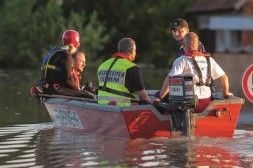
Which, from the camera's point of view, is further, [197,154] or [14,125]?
[14,125]

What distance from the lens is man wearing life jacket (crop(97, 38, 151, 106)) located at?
14.1 metres

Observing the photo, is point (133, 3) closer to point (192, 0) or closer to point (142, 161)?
point (192, 0)

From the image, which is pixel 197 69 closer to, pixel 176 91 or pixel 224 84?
pixel 224 84

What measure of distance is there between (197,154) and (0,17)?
44520 mm

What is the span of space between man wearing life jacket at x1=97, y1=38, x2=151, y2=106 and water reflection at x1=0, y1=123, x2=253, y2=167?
0.69 m

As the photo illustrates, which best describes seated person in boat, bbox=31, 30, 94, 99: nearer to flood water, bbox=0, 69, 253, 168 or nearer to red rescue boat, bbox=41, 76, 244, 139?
flood water, bbox=0, 69, 253, 168

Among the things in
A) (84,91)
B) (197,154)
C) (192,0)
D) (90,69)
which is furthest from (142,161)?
(192,0)

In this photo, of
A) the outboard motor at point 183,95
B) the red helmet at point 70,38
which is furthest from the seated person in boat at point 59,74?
the outboard motor at point 183,95

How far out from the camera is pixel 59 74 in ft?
53.1

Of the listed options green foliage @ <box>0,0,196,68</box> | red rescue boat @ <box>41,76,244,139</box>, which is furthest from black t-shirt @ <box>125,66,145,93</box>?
green foliage @ <box>0,0,196,68</box>

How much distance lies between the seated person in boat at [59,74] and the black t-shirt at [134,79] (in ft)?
6.87

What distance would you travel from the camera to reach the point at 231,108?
14.4 meters

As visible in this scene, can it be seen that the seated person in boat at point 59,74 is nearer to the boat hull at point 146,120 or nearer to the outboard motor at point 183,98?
the boat hull at point 146,120

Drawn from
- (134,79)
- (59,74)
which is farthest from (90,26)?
(134,79)
